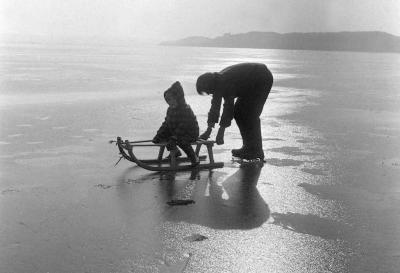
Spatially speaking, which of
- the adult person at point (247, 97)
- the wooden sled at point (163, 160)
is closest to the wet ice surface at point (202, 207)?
the wooden sled at point (163, 160)

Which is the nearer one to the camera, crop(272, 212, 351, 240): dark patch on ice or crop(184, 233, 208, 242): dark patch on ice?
crop(184, 233, 208, 242): dark patch on ice

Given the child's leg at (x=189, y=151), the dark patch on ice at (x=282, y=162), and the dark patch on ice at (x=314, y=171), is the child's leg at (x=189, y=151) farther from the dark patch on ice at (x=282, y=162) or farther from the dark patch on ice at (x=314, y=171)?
the dark patch on ice at (x=314, y=171)

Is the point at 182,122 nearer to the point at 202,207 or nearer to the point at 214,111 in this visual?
the point at 214,111

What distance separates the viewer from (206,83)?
23.8 ft

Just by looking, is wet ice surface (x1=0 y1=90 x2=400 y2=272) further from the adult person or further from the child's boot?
the adult person

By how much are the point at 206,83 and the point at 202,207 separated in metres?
2.12

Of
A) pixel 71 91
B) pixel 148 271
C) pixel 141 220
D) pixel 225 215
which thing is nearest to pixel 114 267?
pixel 148 271

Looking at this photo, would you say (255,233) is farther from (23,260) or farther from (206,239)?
(23,260)

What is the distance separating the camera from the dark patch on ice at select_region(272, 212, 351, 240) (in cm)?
500

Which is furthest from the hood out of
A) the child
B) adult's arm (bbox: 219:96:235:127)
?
adult's arm (bbox: 219:96:235:127)

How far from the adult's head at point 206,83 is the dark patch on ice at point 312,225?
7.82 ft

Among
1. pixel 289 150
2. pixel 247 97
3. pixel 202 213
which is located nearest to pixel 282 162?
pixel 289 150

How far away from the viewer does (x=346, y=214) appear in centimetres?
565

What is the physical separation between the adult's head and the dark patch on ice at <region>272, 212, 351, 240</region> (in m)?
2.38
